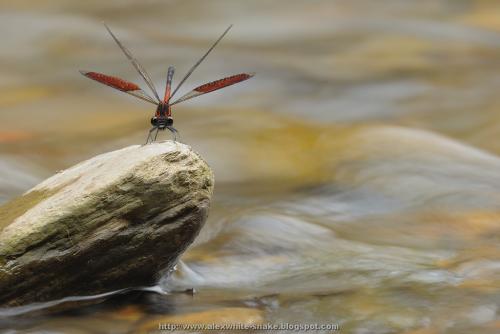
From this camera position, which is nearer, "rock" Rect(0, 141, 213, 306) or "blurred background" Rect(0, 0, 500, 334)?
"rock" Rect(0, 141, 213, 306)

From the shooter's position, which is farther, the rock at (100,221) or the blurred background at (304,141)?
the blurred background at (304,141)

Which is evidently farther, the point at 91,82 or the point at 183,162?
the point at 91,82

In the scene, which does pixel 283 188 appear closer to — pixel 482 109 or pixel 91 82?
pixel 482 109

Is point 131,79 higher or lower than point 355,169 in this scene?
higher

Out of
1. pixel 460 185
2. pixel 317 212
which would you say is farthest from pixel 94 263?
pixel 460 185
